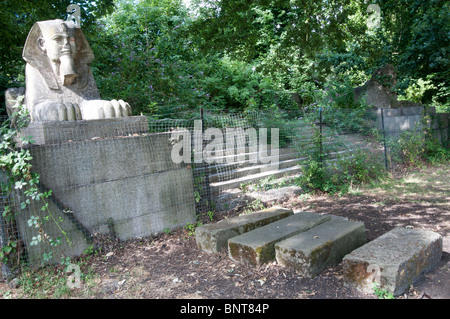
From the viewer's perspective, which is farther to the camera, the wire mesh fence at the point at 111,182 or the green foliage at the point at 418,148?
the green foliage at the point at 418,148

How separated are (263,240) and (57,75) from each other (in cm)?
337

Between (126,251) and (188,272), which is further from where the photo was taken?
(126,251)

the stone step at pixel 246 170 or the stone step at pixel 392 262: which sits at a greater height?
the stone step at pixel 246 170

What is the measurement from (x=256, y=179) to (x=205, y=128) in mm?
1725

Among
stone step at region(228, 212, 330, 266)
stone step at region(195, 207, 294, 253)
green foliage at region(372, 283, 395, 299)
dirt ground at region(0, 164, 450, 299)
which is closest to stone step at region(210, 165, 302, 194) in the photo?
dirt ground at region(0, 164, 450, 299)

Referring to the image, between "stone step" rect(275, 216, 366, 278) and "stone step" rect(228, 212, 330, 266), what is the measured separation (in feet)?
0.41

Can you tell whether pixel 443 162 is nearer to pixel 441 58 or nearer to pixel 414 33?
pixel 441 58

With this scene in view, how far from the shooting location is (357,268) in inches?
119

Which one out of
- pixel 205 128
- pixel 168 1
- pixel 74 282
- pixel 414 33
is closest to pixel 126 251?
pixel 74 282

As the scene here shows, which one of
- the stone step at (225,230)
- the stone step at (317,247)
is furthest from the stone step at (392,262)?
the stone step at (225,230)

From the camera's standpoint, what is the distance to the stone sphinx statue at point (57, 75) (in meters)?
4.02

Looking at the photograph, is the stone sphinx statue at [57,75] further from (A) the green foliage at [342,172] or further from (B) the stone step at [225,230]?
(A) the green foliage at [342,172]

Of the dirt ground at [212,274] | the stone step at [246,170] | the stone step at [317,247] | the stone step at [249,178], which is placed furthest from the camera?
the stone step at [246,170]

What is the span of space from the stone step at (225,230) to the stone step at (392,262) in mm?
1473
